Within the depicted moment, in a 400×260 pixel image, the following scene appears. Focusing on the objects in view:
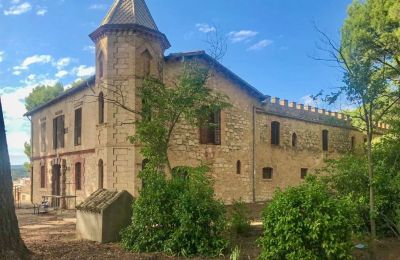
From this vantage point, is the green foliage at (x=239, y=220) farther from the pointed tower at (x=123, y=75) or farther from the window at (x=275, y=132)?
the window at (x=275, y=132)

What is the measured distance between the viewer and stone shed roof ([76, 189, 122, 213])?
31.2 feet

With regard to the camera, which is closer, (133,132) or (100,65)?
(133,132)

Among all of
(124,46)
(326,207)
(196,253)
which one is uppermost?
(124,46)

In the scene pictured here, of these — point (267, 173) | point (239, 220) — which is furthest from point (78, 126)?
point (239, 220)

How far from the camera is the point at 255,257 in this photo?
7.82 meters

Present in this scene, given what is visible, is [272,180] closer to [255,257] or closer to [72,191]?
[72,191]

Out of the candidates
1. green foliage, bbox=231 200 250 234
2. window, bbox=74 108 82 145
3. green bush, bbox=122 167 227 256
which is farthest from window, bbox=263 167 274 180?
green bush, bbox=122 167 227 256

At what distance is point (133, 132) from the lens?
627 inches

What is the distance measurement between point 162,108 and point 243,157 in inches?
445

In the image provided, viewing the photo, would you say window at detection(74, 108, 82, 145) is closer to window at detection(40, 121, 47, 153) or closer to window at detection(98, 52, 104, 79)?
window at detection(98, 52, 104, 79)

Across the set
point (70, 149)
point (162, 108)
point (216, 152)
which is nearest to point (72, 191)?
point (70, 149)

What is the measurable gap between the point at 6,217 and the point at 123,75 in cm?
961

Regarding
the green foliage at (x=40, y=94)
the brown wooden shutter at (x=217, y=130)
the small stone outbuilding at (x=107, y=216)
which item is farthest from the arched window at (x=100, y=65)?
the green foliage at (x=40, y=94)

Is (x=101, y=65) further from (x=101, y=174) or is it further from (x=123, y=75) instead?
(x=101, y=174)
